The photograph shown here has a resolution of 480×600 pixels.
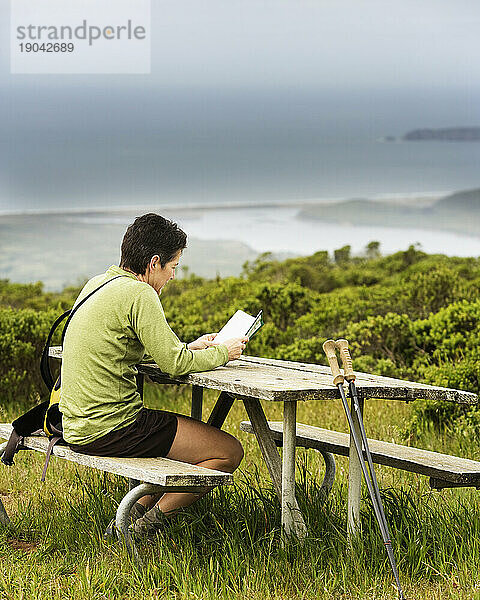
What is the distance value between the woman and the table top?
129mm

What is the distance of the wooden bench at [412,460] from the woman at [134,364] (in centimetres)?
57

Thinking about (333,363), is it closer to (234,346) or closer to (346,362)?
(346,362)

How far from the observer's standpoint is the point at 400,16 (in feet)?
36.9

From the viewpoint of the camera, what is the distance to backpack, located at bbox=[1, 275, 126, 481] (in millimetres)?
3896

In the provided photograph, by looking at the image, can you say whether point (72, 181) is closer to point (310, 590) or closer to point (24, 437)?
point (24, 437)

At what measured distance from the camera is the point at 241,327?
4.05 metres

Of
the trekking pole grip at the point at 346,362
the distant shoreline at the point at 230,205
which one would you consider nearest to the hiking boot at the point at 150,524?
the trekking pole grip at the point at 346,362

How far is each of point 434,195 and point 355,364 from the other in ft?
19.1

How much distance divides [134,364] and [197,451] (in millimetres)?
455

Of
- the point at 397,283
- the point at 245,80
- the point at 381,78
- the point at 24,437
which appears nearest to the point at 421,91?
the point at 381,78

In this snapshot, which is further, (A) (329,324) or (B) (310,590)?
(A) (329,324)

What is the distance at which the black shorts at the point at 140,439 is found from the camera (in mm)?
3756

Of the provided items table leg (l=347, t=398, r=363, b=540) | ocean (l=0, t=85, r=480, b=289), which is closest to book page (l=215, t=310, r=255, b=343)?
table leg (l=347, t=398, r=363, b=540)

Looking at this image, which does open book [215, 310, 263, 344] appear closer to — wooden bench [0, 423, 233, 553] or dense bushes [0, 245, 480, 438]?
wooden bench [0, 423, 233, 553]
